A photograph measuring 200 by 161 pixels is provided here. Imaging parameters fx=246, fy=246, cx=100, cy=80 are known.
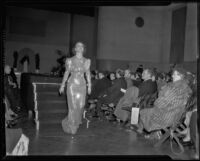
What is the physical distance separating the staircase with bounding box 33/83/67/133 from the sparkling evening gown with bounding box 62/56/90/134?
104mm

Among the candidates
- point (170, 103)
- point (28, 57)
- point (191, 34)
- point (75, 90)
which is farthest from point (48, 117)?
point (191, 34)

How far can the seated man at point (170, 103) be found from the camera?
281cm

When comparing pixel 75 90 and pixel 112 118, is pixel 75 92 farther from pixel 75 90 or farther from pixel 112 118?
pixel 112 118

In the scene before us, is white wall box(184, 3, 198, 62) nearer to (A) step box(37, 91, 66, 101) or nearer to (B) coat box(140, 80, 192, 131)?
(B) coat box(140, 80, 192, 131)

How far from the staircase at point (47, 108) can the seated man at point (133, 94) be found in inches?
32.6

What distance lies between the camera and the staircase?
2.72m

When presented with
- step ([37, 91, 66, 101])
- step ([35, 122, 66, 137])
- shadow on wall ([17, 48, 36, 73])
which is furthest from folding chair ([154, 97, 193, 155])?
shadow on wall ([17, 48, 36, 73])

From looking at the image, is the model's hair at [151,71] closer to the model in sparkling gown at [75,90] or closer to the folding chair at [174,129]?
the folding chair at [174,129]

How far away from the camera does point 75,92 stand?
2926mm

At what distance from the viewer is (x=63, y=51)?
9.47 feet

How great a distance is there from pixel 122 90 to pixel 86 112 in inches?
21.1

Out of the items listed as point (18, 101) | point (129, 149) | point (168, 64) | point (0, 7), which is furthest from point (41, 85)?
point (168, 64)

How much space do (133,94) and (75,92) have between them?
847 millimetres

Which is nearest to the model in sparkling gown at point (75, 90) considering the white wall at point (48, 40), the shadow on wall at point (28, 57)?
the white wall at point (48, 40)
